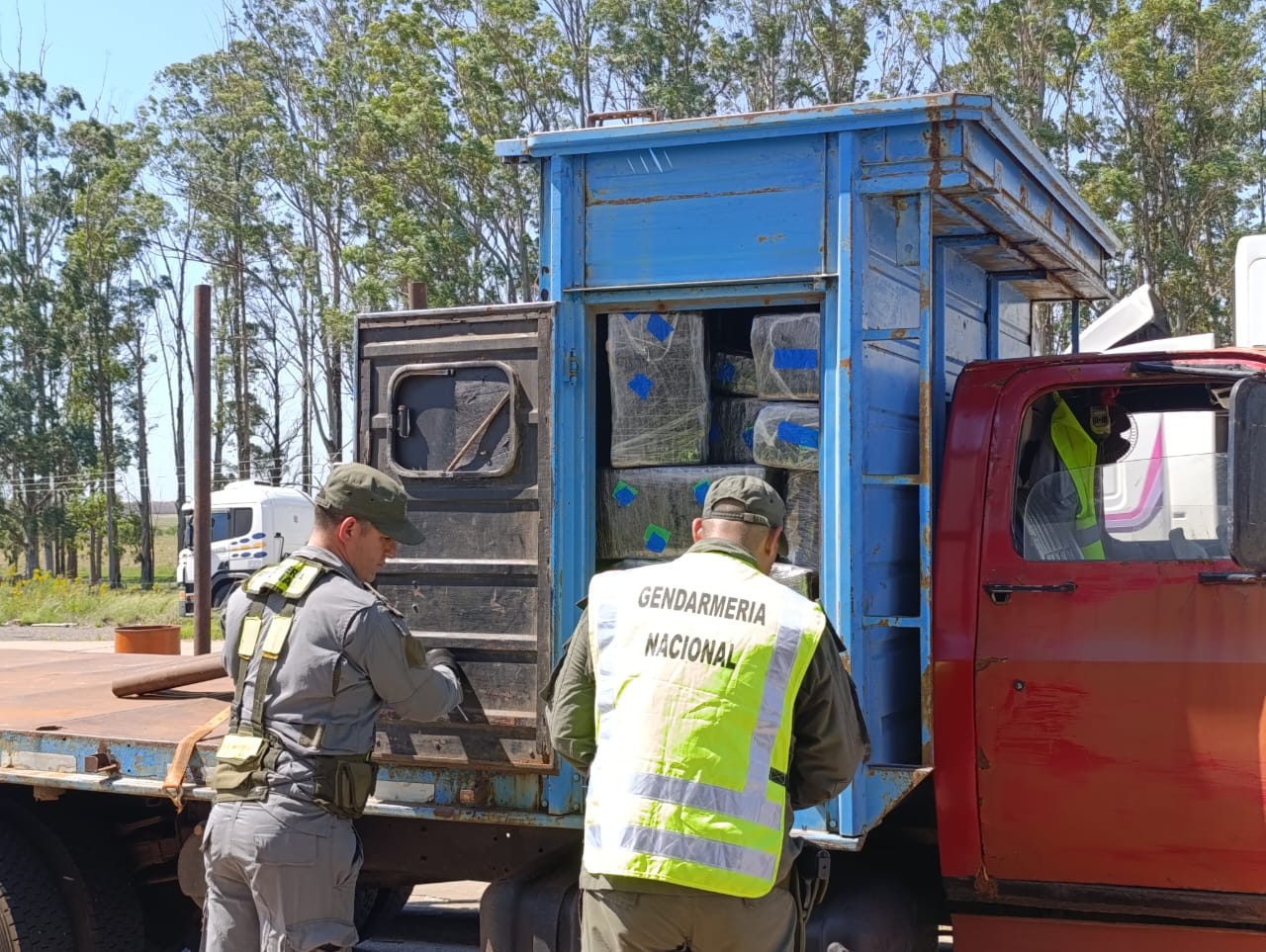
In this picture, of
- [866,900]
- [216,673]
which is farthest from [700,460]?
[216,673]

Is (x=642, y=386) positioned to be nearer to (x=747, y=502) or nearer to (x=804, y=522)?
(x=804, y=522)

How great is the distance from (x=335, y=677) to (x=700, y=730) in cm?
110

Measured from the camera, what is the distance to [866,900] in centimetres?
332

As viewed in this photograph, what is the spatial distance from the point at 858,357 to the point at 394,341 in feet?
4.49

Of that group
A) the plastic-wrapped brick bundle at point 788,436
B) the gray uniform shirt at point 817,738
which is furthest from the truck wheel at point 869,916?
the plastic-wrapped brick bundle at point 788,436

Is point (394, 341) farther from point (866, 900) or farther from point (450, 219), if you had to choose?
point (450, 219)

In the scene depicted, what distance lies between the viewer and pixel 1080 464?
11.8ft

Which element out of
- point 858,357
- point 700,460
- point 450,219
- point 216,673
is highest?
point 450,219

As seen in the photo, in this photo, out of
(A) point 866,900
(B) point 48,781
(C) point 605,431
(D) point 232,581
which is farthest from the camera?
(D) point 232,581

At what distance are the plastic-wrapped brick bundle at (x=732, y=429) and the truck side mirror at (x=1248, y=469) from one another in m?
1.22

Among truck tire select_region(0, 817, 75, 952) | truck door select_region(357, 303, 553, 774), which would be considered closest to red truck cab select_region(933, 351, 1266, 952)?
truck door select_region(357, 303, 553, 774)

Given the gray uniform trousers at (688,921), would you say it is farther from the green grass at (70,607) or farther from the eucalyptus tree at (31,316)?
the eucalyptus tree at (31,316)

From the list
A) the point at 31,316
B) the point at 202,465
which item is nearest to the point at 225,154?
the point at 31,316

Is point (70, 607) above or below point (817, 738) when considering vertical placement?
below
